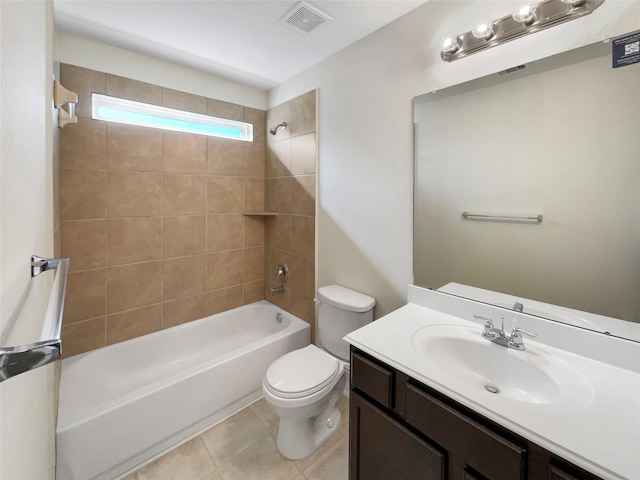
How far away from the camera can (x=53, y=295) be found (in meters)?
0.54

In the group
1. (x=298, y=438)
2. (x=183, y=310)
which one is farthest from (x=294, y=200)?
(x=298, y=438)

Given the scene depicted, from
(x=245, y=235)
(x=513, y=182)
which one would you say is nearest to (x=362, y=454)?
(x=513, y=182)

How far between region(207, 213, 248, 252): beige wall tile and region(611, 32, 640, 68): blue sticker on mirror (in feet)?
8.13

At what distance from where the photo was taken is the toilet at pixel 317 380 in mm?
1486

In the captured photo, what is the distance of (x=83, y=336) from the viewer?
1.93m

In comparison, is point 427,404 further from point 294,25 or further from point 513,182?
point 294,25

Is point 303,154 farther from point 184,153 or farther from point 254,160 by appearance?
point 184,153

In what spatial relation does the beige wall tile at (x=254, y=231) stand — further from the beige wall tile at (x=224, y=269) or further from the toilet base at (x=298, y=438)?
the toilet base at (x=298, y=438)

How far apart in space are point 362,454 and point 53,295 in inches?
48.5

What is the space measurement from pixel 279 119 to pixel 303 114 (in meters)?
0.36

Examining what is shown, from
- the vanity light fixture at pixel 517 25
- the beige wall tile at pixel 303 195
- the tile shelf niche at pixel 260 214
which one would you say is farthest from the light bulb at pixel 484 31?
the tile shelf niche at pixel 260 214

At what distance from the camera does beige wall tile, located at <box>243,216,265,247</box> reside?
269cm

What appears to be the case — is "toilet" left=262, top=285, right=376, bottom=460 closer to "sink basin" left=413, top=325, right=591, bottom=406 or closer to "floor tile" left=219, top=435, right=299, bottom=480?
"floor tile" left=219, top=435, right=299, bottom=480

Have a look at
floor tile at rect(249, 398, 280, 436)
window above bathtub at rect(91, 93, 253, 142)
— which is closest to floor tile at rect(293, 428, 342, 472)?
floor tile at rect(249, 398, 280, 436)
